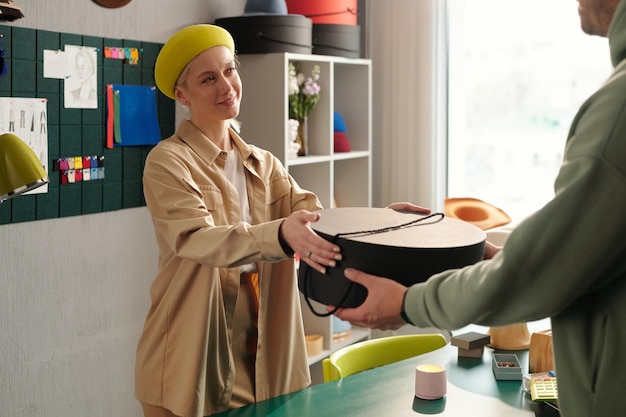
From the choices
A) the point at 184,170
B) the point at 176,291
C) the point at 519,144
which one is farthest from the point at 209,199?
the point at 519,144

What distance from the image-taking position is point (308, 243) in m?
1.76

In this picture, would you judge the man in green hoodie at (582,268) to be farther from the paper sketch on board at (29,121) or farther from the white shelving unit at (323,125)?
the white shelving unit at (323,125)

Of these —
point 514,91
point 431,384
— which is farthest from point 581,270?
point 514,91

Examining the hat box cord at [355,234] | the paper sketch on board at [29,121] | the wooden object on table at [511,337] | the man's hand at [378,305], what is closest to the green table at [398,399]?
the wooden object on table at [511,337]

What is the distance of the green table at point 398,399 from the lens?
76.9 inches

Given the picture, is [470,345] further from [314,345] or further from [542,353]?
[314,345]

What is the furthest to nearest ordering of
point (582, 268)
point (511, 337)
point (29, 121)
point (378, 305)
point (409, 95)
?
point (409, 95) → point (29, 121) → point (511, 337) → point (378, 305) → point (582, 268)

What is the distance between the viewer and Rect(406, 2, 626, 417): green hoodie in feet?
3.58

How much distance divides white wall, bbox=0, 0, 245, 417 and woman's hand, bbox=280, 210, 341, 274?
4.13 feet

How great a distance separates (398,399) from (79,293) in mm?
1465

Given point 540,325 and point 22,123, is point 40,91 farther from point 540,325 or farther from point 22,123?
point 540,325

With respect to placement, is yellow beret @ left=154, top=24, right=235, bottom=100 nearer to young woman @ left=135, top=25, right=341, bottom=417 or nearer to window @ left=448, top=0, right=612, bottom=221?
young woman @ left=135, top=25, right=341, bottom=417

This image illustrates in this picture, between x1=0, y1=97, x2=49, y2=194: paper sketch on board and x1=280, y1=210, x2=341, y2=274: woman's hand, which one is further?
x1=0, y1=97, x2=49, y2=194: paper sketch on board

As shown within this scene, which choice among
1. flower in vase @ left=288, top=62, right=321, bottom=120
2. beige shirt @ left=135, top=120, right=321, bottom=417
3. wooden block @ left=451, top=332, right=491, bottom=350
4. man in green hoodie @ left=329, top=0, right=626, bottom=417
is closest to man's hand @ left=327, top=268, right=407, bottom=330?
man in green hoodie @ left=329, top=0, right=626, bottom=417
